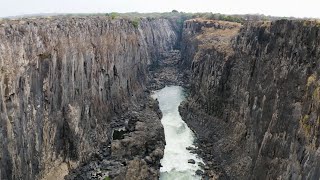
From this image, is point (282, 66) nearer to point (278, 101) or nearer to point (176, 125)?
point (278, 101)

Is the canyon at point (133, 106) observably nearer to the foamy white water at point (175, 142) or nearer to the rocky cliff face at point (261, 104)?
the rocky cliff face at point (261, 104)

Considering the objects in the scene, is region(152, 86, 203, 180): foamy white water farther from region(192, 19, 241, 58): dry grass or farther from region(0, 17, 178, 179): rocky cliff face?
region(192, 19, 241, 58): dry grass

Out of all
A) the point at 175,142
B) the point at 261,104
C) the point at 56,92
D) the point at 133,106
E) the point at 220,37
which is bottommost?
the point at 175,142

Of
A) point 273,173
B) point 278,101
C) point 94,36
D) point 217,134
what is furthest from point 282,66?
point 94,36

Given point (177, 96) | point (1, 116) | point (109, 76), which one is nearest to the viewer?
point (1, 116)

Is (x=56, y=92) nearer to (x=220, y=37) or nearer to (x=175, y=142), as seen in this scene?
(x=175, y=142)

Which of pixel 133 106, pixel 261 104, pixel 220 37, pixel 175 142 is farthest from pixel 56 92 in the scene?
pixel 220 37
